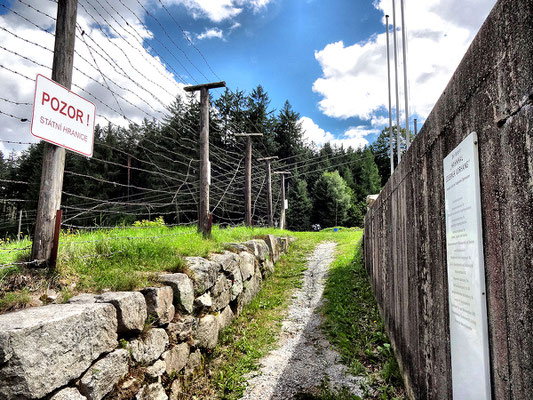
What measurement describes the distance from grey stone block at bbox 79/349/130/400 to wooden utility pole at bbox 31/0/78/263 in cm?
103

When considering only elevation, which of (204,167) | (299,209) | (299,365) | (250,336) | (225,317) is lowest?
(299,365)

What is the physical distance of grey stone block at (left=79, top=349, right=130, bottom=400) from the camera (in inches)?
75.7

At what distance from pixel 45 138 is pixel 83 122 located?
40 centimetres

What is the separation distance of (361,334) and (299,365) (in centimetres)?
103

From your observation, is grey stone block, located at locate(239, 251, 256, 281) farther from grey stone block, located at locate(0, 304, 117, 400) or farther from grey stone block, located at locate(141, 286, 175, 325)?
grey stone block, located at locate(0, 304, 117, 400)

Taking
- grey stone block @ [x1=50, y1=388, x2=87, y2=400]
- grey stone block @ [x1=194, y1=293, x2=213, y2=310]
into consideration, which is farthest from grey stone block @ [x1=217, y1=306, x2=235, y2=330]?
grey stone block @ [x1=50, y1=388, x2=87, y2=400]

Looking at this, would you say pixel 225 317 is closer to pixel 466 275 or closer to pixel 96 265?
pixel 96 265

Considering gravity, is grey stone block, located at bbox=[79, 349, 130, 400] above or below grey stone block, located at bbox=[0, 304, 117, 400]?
below

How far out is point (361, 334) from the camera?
14.1ft

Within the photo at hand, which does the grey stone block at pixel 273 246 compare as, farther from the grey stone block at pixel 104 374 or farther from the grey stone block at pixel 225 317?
the grey stone block at pixel 104 374

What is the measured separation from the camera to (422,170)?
2221mm

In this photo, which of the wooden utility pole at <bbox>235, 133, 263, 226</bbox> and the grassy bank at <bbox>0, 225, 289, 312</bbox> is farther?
the wooden utility pole at <bbox>235, 133, 263, 226</bbox>

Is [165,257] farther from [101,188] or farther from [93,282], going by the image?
[101,188]

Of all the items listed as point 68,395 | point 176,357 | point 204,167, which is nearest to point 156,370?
point 176,357
